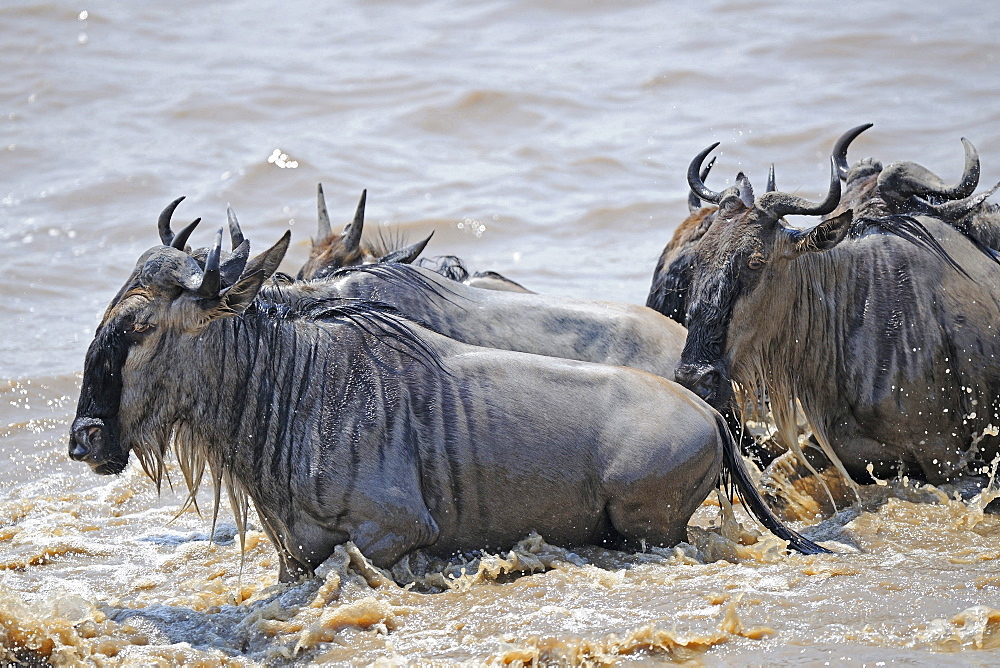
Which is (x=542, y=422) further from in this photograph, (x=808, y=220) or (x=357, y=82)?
(x=357, y=82)

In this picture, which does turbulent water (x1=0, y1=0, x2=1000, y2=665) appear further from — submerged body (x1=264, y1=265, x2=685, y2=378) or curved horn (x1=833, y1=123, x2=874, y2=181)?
curved horn (x1=833, y1=123, x2=874, y2=181)

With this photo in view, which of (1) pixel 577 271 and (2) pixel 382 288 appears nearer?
(2) pixel 382 288

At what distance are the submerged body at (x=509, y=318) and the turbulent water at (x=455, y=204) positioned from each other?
1.03 m

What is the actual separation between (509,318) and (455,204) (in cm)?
803

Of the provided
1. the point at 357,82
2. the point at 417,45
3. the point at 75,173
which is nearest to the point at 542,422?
the point at 75,173

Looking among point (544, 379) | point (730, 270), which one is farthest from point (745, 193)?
point (544, 379)

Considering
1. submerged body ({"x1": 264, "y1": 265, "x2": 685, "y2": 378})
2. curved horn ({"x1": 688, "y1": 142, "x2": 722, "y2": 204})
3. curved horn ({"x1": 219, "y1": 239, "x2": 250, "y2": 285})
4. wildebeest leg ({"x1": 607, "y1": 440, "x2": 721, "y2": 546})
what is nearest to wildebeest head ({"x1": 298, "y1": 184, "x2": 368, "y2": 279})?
submerged body ({"x1": 264, "y1": 265, "x2": 685, "y2": 378})

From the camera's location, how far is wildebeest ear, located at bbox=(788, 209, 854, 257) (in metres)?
6.36

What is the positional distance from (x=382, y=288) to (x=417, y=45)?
15564 mm

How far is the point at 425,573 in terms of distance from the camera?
5797 mm

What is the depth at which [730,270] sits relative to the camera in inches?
256

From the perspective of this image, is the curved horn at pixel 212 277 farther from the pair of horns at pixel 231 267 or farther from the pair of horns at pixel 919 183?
the pair of horns at pixel 919 183

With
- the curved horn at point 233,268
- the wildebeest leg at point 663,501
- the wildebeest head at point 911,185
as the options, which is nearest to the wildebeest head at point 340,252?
the curved horn at point 233,268

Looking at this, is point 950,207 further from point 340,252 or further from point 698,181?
point 340,252
